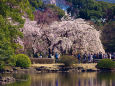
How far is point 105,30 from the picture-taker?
58.7m

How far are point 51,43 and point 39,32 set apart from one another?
225 centimetres

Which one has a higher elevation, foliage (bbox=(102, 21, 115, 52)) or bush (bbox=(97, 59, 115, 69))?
foliage (bbox=(102, 21, 115, 52))

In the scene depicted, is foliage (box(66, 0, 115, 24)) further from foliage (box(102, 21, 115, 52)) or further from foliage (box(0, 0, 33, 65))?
foliage (box(0, 0, 33, 65))

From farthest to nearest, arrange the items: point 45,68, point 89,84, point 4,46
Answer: point 45,68
point 4,46
point 89,84

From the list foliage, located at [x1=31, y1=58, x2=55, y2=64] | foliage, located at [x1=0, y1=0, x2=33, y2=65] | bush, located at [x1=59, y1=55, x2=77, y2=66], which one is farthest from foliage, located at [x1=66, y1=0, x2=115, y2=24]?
foliage, located at [x1=0, y1=0, x2=33, y2=65]

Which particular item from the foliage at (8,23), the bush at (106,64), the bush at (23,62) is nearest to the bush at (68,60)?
the bush at (106,64)

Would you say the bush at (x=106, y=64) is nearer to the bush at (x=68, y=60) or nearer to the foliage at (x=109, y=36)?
the bush at (x=68, y=60)

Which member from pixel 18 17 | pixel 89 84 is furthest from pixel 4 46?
pixel 89 84

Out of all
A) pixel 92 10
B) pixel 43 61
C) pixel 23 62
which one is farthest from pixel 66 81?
pixel 92 10

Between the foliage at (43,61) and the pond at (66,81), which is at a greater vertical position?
the foliage at (43,61)

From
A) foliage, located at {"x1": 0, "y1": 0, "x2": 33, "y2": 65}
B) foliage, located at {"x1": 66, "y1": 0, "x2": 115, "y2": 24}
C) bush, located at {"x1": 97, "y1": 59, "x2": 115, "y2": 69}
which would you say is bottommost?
bush, located at {"x1": 97, "y1": 59, "x2": 115, "y2": 69}

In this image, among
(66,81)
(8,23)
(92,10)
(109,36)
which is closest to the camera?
(66,81)

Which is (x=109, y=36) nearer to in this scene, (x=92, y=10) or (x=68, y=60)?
(x=92, y=10)

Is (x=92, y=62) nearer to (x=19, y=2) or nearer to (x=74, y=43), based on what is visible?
(x=74, y=43)
